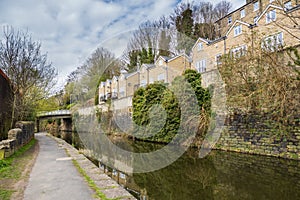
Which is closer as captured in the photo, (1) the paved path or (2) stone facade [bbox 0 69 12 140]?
(1) the paved path

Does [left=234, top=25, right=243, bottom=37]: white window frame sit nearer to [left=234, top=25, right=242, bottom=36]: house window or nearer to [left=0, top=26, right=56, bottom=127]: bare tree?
[left=234, top=25, right=242, bottom=36]: house window

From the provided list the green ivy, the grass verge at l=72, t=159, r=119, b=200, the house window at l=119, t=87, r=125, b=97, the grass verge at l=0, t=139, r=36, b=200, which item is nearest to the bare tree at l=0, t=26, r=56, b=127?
the grass verge at l=0, t=139, r=36, b=200

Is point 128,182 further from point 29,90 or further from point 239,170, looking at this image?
point 29,90

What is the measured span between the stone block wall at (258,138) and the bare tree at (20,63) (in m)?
9.48

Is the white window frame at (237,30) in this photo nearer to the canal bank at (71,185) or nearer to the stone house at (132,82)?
the stone house at (132,82)

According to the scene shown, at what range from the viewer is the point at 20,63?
423 inches

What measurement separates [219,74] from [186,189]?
699 centimetres

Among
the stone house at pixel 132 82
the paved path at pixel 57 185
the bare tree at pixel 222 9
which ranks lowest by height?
the paved path at pixel 57 185

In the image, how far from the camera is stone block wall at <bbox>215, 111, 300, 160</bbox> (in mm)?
7747

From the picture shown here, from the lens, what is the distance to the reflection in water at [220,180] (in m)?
4.58

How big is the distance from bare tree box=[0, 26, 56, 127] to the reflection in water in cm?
701

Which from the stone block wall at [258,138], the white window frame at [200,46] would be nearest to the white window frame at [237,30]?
the white window frame at [200,46]

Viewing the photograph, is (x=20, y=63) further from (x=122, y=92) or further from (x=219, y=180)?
(x=122, y=92)

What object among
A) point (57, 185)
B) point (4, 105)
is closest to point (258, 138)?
point (57, 185)
